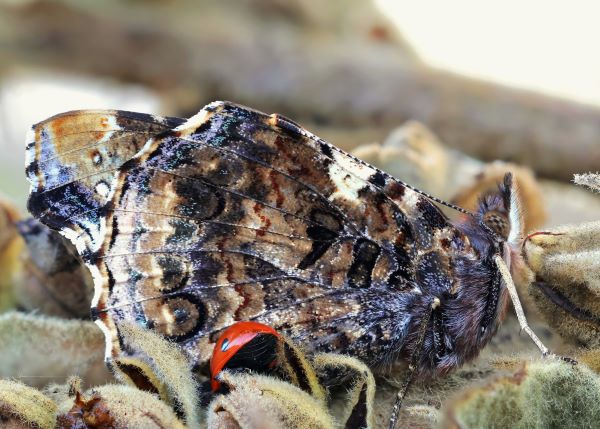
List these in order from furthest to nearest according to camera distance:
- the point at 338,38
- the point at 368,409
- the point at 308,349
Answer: the point at 338,38 → the point at 308,349 → the point at 368,409

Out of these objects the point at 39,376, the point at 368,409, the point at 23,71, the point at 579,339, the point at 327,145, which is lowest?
the point at 39,376

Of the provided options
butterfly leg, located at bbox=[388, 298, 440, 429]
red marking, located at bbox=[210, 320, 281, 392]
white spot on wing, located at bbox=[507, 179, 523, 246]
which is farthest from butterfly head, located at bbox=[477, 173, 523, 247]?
red marking, located at bbox=[210, 320, 281, 392]

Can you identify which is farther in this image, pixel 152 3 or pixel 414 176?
pixel 152 3

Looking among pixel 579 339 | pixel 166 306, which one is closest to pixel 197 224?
pixel 166 306

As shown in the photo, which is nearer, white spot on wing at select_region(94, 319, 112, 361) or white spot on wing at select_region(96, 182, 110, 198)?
white spot on wing at select_region(94, 319, 112, 361)

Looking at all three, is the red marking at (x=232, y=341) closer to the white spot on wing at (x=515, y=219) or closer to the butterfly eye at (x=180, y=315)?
the butterfly eye at (x=180, y=315)

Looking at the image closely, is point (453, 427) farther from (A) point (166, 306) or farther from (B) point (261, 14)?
(B) point (261, 14)

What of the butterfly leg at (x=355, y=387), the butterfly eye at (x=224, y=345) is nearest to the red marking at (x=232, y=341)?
the butterfly eye at (x=224, y=345)

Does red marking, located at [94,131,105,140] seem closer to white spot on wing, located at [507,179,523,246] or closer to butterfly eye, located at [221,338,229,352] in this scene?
butterfly eye, located at [221,338,229,352]

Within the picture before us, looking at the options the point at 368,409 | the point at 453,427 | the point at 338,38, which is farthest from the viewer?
the point at 338,38
